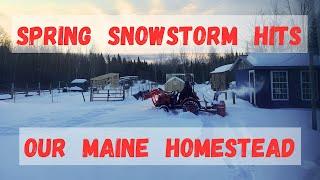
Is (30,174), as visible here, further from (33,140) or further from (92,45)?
(92,45)

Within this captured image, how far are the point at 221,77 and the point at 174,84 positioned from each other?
2.72 ft

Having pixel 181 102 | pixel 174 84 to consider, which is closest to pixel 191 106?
pixel 181 102

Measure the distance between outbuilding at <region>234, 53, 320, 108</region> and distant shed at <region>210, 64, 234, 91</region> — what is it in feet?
0.35

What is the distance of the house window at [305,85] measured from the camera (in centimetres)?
430

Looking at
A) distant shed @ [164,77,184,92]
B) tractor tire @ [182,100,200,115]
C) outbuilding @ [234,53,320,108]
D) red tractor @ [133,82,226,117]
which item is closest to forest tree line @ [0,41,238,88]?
distant shed @ [164,77,184,92]

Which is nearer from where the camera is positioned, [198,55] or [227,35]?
[227,35]

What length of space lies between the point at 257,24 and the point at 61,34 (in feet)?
6.86

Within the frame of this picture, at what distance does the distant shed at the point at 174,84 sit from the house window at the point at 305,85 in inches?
65.9

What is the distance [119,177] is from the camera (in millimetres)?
3188

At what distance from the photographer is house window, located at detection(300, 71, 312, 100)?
4297 millimetres

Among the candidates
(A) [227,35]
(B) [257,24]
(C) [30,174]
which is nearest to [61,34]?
(C) [30,174]

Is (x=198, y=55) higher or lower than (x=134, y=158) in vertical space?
higher

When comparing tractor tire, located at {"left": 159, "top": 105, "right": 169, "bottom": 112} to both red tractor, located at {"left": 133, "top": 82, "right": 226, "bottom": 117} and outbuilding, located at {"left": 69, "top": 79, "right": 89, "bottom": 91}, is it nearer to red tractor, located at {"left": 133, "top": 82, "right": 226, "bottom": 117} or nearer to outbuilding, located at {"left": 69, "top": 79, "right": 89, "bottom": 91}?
red tractor, located at {"left": 133, "top": 82, "right": 226, "bottom": 117}

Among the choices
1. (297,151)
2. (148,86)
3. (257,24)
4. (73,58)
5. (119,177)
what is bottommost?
(119,177)
